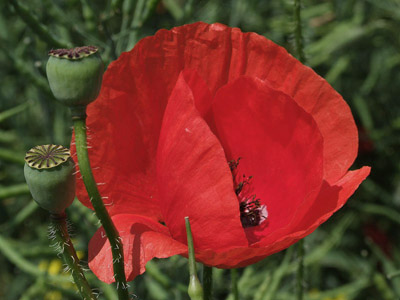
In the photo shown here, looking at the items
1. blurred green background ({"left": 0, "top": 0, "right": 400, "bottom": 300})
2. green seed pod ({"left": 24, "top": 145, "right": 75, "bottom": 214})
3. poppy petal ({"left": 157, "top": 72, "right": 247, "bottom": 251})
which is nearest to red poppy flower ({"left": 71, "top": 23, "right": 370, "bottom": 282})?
poppy petal ({"left": 157, "top": 72, "right": 247, "bottom": 251})

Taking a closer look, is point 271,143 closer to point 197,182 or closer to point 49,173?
point 197,182

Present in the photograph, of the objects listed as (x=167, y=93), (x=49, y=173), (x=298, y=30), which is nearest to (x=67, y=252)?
(x=49, y=173)

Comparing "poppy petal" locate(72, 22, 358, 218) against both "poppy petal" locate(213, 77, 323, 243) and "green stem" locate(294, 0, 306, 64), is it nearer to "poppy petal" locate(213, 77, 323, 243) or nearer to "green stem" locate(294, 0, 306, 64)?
"poppy petal" locate(213, 77, 323, 243)

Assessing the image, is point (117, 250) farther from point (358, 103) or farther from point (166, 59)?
point (358, 103)

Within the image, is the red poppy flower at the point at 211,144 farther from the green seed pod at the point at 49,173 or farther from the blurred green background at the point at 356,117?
the blurred green background at the point at 356,117

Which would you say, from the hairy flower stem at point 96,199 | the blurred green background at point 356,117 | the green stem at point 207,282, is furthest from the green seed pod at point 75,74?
the blurred green background at point 356,117

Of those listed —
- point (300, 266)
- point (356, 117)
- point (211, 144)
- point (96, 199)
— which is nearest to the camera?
point (96, 199)
